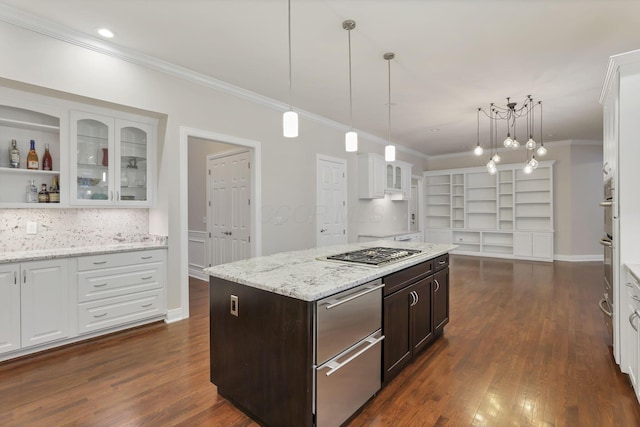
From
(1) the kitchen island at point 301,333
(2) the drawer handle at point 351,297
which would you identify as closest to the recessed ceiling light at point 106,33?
(1) the kitchen island at point 301,333

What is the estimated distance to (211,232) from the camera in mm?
5645

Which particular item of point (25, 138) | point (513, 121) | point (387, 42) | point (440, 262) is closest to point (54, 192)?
point (25, 138)

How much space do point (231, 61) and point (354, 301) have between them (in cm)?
288

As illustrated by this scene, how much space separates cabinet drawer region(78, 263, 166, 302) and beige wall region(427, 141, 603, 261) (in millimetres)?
8665

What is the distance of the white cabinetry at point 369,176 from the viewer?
20.5 feet

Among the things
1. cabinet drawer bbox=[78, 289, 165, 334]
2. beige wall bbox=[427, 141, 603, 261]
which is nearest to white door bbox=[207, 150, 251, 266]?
cabinet drawer bbox=[78, 289, 165, 334]

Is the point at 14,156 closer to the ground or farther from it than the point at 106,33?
closer to the ground

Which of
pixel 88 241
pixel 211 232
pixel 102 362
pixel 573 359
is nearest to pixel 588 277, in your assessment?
pixel 573 359

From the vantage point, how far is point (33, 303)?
275 centimetres

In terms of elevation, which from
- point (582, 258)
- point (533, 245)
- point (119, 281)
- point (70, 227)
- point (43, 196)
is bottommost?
point (582, 258)

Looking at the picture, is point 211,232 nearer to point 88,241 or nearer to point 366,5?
point 88,241

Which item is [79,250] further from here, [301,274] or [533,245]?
[533,245]

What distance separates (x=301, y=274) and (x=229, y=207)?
11.5 ft

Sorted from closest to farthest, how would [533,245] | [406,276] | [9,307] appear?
[406,276] → [9,307] → [533,245]
